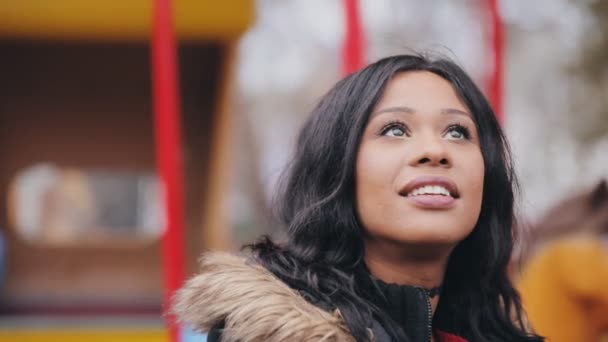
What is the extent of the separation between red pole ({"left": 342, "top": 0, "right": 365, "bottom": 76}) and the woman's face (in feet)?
2.08

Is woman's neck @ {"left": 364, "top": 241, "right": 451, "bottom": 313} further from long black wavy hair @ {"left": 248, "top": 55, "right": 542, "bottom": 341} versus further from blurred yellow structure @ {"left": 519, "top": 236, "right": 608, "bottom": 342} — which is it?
blurred yellow structure @ {"left": 519, "top": 236, "right": 608, "bottom": 342}

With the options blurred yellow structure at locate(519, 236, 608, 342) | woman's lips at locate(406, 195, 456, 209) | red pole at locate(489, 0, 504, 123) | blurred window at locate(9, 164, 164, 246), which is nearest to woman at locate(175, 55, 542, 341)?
woman's lips at locate(406, 195, 456, 209)

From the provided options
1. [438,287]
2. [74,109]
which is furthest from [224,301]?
[74,109]

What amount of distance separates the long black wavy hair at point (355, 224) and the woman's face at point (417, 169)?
0.02 metres

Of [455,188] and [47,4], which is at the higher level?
[47,4]

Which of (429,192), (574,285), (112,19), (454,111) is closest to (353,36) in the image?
(454,111)

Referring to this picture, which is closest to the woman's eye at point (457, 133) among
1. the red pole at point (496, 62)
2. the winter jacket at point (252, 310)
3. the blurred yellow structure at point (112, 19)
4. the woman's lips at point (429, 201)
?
the woman's lips at point (429, 201)

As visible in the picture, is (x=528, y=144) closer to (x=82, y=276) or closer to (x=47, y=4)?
(x=82, y=276)

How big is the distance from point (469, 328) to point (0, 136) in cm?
385

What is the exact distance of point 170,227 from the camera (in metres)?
1.89

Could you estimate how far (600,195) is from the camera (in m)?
2.88

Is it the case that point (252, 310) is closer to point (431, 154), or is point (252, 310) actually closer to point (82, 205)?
point (431, 154)

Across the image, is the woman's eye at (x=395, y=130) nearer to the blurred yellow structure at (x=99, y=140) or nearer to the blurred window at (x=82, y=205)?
the blurred yellow structure at (x=99, y=140)

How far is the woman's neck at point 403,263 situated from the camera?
1.22 meters
